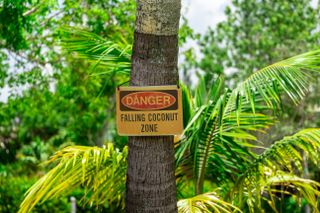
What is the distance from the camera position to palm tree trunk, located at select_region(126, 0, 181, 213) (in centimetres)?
441

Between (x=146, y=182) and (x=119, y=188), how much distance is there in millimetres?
1011

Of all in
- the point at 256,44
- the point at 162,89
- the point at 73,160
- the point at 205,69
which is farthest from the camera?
the point at 205,69

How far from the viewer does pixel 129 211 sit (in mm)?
4531

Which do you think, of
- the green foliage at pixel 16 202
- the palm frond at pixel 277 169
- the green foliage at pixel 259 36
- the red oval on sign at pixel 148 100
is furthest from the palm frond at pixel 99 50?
the green foliage at pixel 259 36

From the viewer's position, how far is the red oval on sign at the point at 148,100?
444cm

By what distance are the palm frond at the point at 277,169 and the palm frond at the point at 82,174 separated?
3.70 feet

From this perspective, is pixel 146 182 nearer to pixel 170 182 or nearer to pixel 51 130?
pixel 170 182

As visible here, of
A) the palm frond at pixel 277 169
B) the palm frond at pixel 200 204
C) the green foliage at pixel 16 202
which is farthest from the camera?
the green foliage at pixel 16 202

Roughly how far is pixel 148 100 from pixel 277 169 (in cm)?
218

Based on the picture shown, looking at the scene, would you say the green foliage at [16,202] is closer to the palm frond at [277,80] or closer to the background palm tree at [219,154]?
the background palm tree at [219,154]

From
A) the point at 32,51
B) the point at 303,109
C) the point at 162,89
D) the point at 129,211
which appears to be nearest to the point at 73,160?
the point at 129,211

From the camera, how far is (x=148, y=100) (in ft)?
14.6

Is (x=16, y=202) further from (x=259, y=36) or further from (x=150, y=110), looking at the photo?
(x=259, y=36)

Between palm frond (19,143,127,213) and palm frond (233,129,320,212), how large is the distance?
1.13m
